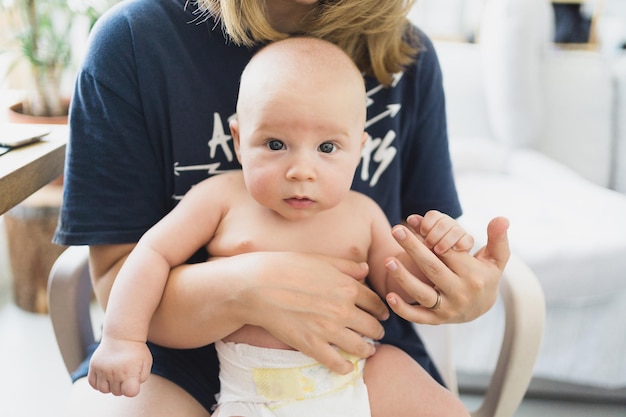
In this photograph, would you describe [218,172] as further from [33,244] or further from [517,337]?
[33,244]

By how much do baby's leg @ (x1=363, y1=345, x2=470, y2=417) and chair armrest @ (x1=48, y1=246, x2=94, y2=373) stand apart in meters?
0.43

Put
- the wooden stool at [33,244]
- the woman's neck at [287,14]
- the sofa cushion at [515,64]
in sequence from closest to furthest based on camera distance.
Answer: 1. the woman's neck at [287,14]
2. the wooden stool at [33,244]
3. the sofa cushion at [515,64]

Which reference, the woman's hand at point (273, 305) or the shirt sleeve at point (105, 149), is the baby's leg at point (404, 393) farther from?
the shirt sleeve at point (105, 149)

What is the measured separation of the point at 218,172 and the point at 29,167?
10.2 inches

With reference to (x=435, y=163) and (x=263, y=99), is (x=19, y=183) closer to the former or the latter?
A: (x=263, y=99)

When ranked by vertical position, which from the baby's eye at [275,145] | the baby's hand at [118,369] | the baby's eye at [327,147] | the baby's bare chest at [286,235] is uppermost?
the baby's eye at [275,145]

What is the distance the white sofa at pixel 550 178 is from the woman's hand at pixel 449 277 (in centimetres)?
73

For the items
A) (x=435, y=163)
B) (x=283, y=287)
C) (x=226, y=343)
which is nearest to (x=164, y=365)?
(x=226, y=343)

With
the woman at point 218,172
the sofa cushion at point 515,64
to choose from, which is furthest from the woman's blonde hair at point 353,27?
the sofa cushion at point 515,64

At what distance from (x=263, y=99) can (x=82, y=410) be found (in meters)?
0.46

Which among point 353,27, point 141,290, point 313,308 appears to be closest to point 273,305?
point 313,308

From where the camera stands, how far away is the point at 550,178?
1.98 meters

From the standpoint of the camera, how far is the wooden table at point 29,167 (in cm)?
74

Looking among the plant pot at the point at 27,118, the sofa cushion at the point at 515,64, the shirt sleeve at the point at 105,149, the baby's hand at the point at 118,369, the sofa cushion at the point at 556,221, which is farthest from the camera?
the sofa cushion at the point at 515,64
